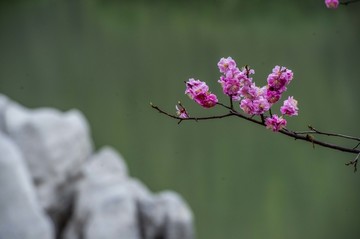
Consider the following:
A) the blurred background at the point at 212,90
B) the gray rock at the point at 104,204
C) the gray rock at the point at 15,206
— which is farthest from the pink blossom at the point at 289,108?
the blurred background at the point at 212,90

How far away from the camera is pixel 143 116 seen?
14.1 ft

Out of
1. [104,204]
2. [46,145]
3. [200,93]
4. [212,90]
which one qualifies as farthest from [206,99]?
[212,90]

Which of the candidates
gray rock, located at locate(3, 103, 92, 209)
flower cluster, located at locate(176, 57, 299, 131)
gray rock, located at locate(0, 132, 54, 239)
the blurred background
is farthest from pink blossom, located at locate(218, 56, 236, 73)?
the blurred background

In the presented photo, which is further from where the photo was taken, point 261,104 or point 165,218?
point 165,218

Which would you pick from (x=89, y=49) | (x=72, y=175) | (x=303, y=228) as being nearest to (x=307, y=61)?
(x=303, y=228)

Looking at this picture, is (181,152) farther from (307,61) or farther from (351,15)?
(351,15)

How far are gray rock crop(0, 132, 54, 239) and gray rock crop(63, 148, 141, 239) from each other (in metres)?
0.38

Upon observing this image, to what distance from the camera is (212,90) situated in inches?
165

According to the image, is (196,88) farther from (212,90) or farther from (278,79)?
(212,90)

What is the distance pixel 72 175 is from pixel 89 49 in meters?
1.47

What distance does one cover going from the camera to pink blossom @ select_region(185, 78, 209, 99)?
70cm

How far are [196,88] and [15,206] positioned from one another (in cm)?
179

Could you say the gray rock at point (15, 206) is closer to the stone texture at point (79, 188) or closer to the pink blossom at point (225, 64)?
the stone texture at point (79, 188)

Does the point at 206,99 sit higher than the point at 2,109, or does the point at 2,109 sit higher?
the point at 206,99
